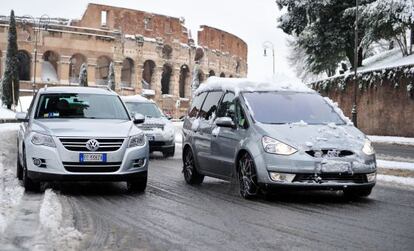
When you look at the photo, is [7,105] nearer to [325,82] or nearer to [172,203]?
[325,82]

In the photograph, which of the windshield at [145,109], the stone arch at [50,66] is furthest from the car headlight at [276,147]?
the stone arch at [50,66]

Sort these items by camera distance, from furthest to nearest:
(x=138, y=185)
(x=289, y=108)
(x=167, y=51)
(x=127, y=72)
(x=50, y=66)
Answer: (x=167, y=51) → (x=127, y=72) → (x=50, y=66) → (x=138, y=185) → (x=289, y=108)

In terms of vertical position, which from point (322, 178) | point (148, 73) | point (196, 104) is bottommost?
point (322, 178)

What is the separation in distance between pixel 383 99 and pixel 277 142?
29.5 m

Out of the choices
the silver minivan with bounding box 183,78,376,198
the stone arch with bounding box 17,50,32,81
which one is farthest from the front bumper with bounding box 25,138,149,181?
the stone arch with bounding box 17,50,32,81

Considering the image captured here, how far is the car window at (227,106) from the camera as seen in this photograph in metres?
10.2

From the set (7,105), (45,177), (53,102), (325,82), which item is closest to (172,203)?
(45,177)

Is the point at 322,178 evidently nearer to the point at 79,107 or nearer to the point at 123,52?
the point at 79,107

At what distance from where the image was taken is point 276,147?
28.7 ft

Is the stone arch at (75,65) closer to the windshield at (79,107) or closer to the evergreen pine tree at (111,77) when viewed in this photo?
the evergreen pine tree at (111,77)

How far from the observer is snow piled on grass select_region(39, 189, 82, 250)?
5873mm

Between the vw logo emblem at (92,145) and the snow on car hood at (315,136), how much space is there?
241 cm

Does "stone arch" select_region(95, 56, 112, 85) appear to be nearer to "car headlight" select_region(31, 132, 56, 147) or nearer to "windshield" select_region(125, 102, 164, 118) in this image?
"windshield" select_region(125, 102, 164, 118)

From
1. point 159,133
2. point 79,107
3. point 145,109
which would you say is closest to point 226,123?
point 79,107
